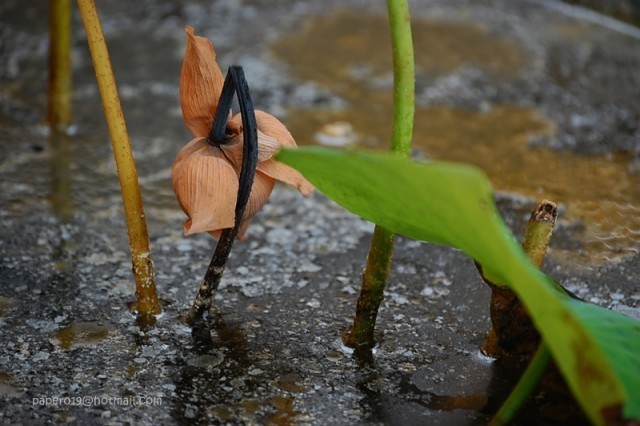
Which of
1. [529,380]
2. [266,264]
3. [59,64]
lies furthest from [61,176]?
[529,380]

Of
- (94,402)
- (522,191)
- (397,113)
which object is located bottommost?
(94,402)

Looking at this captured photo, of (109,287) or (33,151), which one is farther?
(33,151)

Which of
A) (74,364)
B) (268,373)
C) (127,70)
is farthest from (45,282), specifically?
(127,70)

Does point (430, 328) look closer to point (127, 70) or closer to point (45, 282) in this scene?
point (45, 282)

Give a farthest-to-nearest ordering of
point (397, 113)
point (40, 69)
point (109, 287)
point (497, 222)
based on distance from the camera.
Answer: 1. point (40, 69)
2. point (109, 287)
3. point (397, 113)
4. point (497, 222)

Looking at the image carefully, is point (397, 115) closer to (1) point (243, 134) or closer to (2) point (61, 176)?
(1) point (243, 134)

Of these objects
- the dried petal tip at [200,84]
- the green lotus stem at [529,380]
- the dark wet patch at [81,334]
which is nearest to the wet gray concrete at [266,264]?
the dark wet patch at [81,334]

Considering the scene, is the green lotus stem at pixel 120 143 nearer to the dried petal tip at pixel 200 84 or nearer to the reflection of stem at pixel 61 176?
the dried petal tip at pixel 200 84
